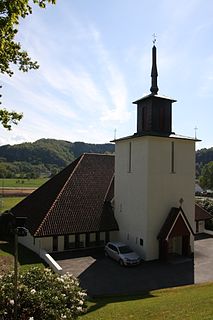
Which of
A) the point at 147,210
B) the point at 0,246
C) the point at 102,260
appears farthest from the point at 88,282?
the point at 0,246

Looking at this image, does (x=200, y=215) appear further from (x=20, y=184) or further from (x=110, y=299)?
(x=20, y=184)

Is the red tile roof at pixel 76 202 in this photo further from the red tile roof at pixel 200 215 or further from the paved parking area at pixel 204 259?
the red tile roof at pixel 200 215

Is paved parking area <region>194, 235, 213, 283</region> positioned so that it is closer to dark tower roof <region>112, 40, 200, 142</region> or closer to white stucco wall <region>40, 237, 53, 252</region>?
dark tower roof <region>112, 40, 200, 142</region>

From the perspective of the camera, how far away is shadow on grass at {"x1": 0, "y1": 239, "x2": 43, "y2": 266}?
2290cm

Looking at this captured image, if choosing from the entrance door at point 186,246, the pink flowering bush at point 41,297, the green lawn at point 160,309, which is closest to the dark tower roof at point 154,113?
the entrance door at point 186,246

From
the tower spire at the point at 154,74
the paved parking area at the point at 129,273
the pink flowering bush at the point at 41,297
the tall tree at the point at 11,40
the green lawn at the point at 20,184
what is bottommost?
the paved parking area at the point at 129,273

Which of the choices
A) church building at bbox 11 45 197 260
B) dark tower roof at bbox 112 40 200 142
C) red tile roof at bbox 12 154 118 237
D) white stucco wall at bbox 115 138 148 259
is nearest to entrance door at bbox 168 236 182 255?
church building at bbox 11 45 197 260

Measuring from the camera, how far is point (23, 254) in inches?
974

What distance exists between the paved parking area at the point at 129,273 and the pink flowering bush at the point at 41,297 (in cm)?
499

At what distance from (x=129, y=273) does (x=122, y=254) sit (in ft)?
6.85

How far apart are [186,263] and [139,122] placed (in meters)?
12.0

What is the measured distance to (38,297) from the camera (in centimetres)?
1150

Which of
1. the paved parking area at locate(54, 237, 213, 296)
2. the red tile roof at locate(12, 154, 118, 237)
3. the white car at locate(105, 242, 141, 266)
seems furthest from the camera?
the red tile roof at locate(12, 154, 118, 237)

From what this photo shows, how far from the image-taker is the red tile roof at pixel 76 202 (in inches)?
1017
